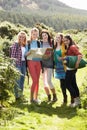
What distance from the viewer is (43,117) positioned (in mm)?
9227

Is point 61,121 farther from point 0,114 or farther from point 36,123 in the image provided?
point 0,114

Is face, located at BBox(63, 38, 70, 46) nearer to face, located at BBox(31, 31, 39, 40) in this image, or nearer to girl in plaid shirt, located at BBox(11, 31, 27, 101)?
face, located at BBox(31, 31, 39, 40)

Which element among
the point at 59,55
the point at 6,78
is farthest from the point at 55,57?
the point at 6,78

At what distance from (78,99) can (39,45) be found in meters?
2.04

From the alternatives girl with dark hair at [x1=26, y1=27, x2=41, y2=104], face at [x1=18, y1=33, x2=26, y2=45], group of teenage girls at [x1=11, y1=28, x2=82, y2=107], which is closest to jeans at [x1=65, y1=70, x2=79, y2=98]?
group of teenage girls at [x1=11, y1=28, x2=82, y2=107]

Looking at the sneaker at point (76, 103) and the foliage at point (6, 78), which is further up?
the foliage at point (6, 78)

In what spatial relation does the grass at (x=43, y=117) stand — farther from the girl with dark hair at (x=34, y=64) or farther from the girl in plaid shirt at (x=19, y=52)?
the girl in plaid shirt at (x=19, y=52)

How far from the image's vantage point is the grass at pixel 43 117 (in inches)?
309

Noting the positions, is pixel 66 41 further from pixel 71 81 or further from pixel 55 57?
pixel 71 81

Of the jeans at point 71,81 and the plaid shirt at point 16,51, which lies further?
the plaid shirt at point 16,51

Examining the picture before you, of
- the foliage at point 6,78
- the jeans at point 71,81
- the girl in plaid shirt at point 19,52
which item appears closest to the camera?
the foliage at point 6,78

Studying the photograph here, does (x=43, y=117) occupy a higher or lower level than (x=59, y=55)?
lower

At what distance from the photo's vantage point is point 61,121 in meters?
8.94

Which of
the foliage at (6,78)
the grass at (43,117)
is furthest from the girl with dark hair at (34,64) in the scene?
the foliage at (6,78)
